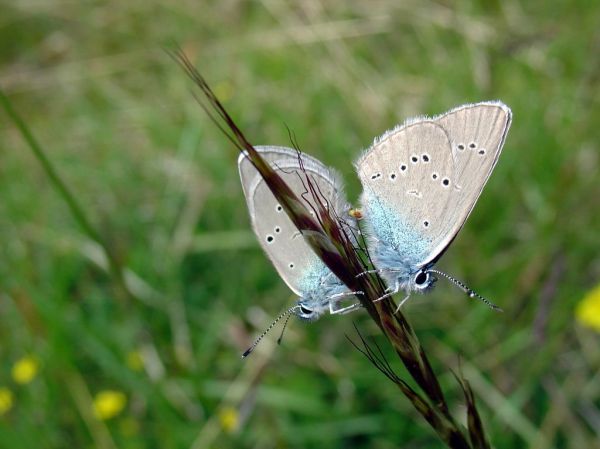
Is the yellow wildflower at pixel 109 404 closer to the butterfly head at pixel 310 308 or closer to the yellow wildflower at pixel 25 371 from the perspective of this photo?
the yellow wildflower at pixel 25 371

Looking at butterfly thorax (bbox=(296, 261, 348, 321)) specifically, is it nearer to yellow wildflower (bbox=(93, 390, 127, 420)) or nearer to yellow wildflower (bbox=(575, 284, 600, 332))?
yellow wildflower (bbox=(575, 284, 600, 332))

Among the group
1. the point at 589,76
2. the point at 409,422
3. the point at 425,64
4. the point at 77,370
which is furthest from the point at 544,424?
the point at 425,64

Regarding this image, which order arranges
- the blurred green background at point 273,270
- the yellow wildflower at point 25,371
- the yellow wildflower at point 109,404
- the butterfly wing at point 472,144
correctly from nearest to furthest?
1. the butterfly wing at point 472,144
2. the blurred green background at point 273,270
3. the yellow wildflower at point 109,404
4. the yellow wildflower at point 25,371

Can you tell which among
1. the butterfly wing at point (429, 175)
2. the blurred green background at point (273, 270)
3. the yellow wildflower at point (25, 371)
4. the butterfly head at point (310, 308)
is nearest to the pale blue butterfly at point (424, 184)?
the butterfly wing at point (429, 175)

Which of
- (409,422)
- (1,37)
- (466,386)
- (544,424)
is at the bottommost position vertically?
(544,424)

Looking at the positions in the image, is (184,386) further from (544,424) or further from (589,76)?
(589,76)

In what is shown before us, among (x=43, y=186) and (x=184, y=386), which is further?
(x=43, y=186)

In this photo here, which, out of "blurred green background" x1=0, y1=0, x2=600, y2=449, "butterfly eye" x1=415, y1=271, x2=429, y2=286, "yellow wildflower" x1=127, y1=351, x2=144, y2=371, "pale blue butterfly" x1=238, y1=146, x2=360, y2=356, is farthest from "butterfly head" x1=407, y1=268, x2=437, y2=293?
"yellow wildflower" x1=127, y1=351, x2=144, y2=371
